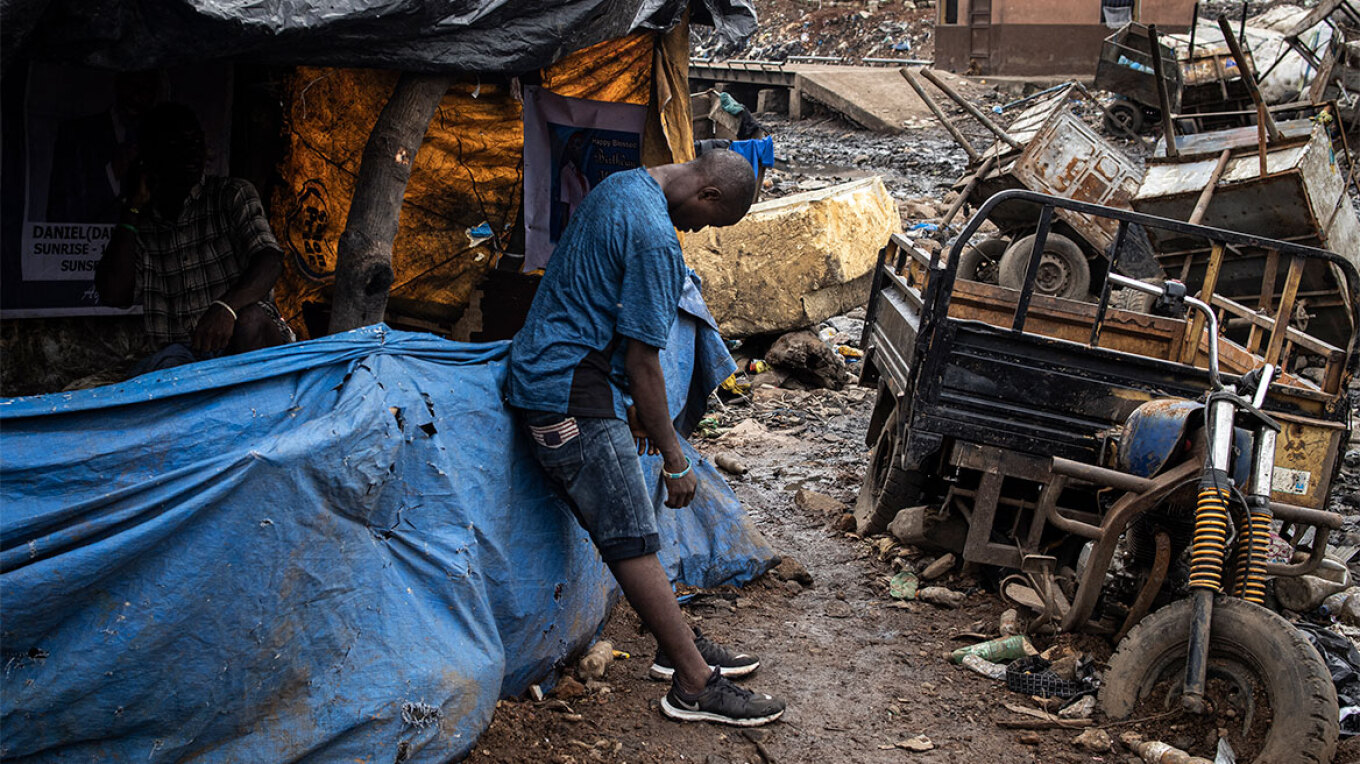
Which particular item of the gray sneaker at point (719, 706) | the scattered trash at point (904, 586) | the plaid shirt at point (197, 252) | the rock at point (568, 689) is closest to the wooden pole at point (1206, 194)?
→ the scattered trash at point (904, 586)

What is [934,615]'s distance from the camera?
4906 mm

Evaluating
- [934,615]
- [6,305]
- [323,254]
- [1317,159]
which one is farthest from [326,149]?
[1317,159]

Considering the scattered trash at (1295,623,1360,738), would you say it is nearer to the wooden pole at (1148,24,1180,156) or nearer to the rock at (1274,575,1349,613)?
the rock at (1274,575,1349,613)

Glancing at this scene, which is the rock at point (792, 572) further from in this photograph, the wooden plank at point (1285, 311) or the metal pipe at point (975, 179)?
the metal pipe at point (975, 179)

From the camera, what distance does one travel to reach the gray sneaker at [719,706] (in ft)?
11.5

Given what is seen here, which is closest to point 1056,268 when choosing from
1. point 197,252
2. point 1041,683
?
point 1041,683

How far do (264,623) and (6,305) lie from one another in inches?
109

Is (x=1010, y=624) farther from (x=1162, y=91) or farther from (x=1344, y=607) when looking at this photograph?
(x=1162, y=91)

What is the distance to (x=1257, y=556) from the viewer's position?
3635 mm

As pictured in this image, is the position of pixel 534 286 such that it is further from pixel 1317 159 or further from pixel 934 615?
pixel 1317 159

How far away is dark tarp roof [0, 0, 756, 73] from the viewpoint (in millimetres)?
2662

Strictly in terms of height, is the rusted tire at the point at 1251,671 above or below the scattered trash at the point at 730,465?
above

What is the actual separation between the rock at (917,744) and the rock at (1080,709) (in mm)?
567

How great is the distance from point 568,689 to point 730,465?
332 cm
